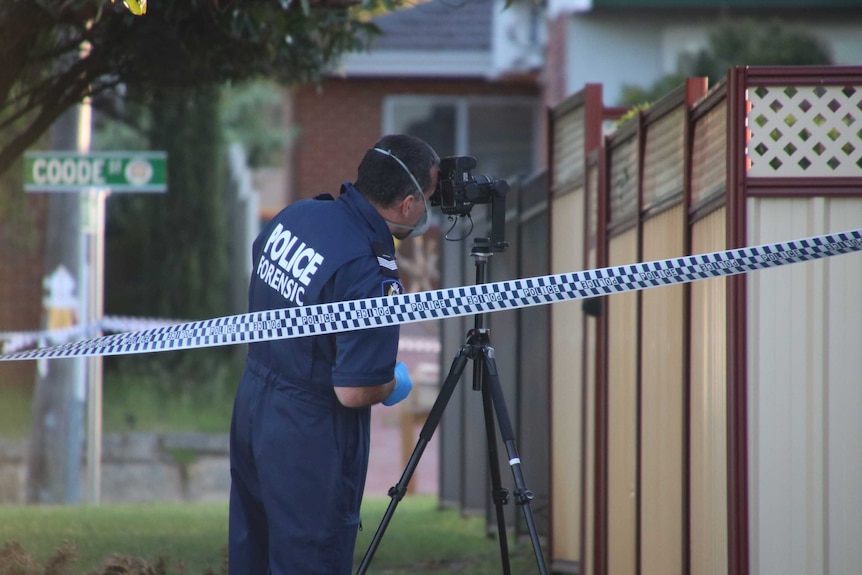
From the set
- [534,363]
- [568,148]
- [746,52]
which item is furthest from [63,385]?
[746,52]

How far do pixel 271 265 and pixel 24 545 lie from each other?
2.65 meters

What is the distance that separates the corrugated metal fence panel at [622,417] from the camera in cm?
602

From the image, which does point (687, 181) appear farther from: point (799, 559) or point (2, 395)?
point (2, 395)

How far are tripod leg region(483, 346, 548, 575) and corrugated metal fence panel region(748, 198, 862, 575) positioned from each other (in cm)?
71

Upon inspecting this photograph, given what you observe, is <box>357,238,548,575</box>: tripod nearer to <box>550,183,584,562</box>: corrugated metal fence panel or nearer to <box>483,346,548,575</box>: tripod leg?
<box>483,346,548,575</box>: tripod leg

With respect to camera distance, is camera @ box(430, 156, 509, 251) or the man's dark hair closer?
the man's dark hair

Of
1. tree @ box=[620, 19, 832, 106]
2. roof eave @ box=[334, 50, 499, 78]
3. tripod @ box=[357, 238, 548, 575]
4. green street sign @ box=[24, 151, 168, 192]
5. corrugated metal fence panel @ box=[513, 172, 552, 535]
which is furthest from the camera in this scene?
roof eave @ box=[334, 50, 499, 78]

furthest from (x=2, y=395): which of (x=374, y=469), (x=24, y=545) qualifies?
(x=24, y=545)

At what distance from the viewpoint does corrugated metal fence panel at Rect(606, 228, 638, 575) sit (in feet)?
19.8

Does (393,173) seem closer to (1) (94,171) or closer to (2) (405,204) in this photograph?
(2) (405,204)

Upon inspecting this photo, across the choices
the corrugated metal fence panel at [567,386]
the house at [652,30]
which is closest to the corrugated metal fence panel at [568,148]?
the corrugated metal fence panel at [567,386]

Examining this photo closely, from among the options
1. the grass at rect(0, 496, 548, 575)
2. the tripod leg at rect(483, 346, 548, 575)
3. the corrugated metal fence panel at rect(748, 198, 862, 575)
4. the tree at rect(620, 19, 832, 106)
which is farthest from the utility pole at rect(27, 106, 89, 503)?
the corrugated metal fence panel at rect(748, 198, 862, 575)

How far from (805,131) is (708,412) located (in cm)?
104

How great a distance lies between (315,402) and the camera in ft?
13.5
